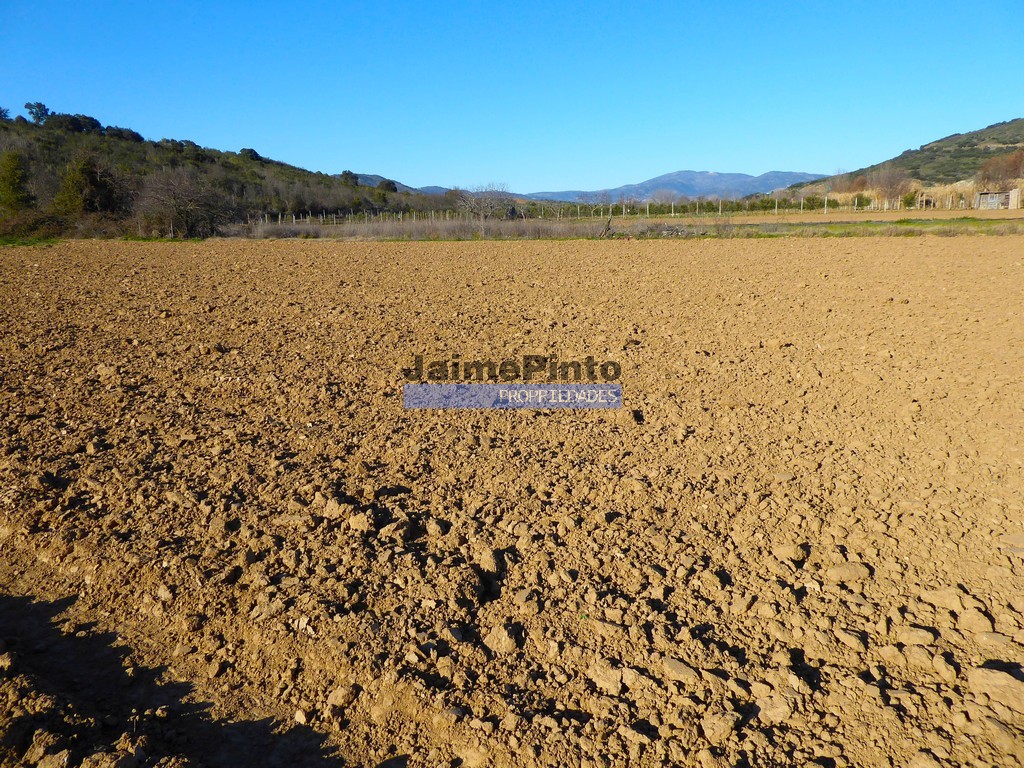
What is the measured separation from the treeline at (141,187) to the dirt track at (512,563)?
2920cm

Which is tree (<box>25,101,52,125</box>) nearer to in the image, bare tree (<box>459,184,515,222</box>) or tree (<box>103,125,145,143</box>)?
tree (<box>103,125,145,143</box>)

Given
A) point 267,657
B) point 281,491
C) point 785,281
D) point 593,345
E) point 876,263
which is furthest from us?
point 876,263

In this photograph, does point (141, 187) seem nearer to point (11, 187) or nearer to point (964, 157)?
point (11, 187)

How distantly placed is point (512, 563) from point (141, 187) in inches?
1635

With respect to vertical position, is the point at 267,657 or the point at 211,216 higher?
the point at 211,216

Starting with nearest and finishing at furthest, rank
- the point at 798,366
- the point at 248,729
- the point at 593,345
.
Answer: the point at 248,729, the point at 798,366, the point at 593,345

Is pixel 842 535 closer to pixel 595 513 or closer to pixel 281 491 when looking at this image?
pixel 595 513

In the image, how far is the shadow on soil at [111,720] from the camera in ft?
8.41

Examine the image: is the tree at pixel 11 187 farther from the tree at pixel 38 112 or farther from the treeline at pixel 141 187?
the tree at pixel 38 112

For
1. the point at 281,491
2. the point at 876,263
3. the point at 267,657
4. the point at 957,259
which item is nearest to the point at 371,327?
the point at 281,491

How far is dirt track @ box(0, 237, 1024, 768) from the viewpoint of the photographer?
275 cm

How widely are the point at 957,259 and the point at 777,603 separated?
61.0 ft

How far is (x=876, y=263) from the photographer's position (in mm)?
17109

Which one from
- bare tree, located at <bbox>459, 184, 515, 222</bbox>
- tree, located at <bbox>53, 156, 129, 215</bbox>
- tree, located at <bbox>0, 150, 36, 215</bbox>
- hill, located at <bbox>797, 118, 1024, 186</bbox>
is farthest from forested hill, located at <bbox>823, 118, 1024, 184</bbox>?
tree, located at <bbox>0, 150, 36, 215</bbox>
